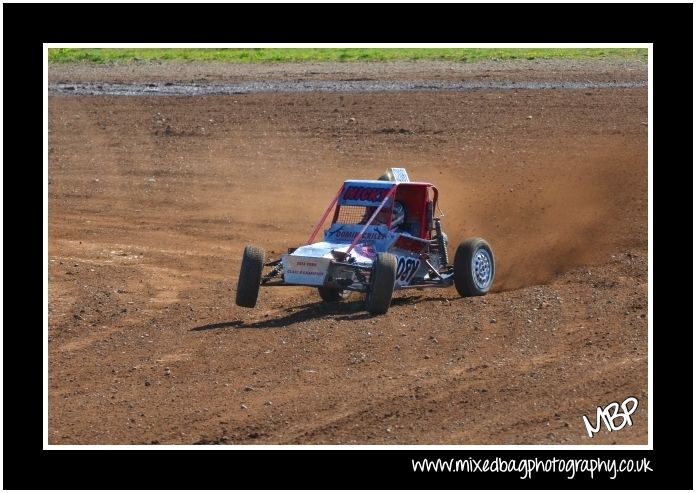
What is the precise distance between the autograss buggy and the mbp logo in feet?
13.1

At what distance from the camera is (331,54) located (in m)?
39.7

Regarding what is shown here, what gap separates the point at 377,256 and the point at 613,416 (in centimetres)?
437

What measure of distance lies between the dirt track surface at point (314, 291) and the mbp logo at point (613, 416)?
74mm

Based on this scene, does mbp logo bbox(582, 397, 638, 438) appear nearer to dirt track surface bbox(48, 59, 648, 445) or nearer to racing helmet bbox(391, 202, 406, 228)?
dirt track surface bbox(48, 59, 648, 445)

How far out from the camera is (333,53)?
40.1m

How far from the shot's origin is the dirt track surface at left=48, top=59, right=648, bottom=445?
10117 mm

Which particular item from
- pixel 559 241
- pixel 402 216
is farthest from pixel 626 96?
pixel 402 216

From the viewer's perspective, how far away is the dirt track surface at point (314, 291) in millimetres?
10117

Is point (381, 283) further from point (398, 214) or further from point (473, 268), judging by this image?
point (398, 214)

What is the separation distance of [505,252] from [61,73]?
2335 cm

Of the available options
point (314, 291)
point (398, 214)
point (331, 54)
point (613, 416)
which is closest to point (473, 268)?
point (398, 214)

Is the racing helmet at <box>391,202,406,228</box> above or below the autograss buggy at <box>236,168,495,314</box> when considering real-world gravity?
above

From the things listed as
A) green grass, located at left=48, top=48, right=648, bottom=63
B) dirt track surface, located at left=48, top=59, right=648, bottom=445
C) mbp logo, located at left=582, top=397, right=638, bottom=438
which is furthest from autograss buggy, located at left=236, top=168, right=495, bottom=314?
green grass, located at left=48, top=48, right=648, bottom=63

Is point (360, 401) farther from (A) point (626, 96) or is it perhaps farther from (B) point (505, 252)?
(A) point (626, 96)
